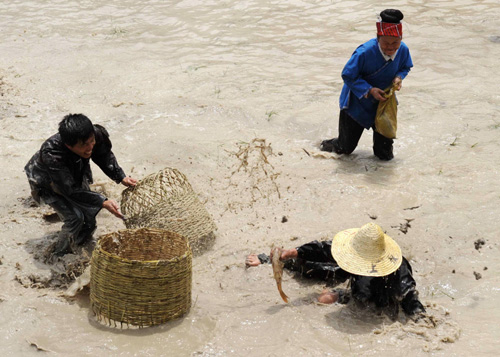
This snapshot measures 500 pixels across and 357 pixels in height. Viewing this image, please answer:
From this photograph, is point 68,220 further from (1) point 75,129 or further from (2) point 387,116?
(2) point 387,116

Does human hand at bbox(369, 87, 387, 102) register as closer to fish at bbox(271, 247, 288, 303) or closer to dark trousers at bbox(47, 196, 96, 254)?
fish at bbox(271, 247, 288, 303)

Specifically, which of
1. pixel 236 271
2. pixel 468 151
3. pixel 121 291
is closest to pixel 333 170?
pixel 468 151

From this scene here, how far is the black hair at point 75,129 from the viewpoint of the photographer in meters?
4.24

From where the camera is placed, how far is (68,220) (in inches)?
183

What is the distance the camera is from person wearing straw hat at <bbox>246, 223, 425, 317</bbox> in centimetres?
386

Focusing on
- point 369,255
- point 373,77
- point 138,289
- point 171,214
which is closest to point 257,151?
point 373,77

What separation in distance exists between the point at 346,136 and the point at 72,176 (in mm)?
2969

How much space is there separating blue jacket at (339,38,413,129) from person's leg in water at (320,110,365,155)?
11 centimetres

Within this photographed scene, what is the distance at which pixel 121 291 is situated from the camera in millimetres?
3748

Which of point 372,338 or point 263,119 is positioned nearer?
point 372,338

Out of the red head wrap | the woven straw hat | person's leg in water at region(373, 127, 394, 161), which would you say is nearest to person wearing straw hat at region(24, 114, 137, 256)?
the woven straw hat

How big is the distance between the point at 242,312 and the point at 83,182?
1.71m

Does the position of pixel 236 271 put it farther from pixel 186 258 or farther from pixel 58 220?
pixel 58 220

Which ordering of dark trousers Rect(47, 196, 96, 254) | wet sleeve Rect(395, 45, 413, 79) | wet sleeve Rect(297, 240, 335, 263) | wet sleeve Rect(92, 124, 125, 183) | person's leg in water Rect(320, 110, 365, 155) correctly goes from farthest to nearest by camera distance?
person's leg in water Rect(320, 110, 365, 155) → wet sleeve Rect(395, 45, 413, 79) → wet sleeve Rect(92, 124, 125, 183) → dark trousers Rect(47, 196, 96, 254) → wet sleeve Rect(297, 240, 335, 263)
